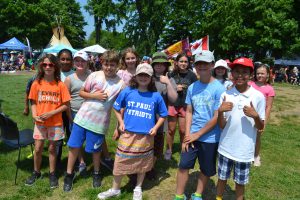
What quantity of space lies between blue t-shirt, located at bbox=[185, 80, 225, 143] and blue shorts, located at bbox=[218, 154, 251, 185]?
0.26 meters

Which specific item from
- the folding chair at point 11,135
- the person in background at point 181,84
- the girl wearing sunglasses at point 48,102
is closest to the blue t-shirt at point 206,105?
the person in background at point 181,84

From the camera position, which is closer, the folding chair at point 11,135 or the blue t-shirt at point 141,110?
the blue t-shirt at point 141,110

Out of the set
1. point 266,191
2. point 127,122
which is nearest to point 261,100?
point 127,122

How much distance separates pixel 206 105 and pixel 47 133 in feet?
7.05

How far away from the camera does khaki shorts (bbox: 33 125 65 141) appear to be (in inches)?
164

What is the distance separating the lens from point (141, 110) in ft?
12.3

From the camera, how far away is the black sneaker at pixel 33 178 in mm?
4277

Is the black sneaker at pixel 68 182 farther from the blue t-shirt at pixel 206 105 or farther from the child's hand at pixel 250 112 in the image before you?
the child's hand at pixel 250 112

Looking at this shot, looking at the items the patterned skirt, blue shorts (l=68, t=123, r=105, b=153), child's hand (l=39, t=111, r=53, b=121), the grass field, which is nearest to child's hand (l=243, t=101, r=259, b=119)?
the patterned skirt

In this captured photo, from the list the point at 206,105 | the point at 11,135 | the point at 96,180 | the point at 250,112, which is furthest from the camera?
the point at 11,135

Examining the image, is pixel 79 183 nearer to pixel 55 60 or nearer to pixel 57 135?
pixel 57 135

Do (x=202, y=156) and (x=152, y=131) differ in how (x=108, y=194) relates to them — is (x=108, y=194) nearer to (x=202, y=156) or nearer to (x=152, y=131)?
(x=152, y=131)

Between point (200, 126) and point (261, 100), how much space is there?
2.43 ft

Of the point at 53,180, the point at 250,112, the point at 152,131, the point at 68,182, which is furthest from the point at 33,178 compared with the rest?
the point at 250,112
